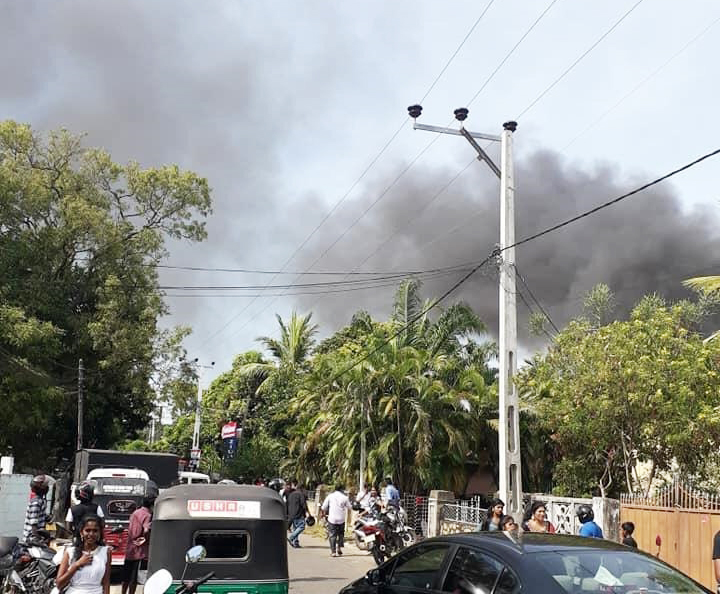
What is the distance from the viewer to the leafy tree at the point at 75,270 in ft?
103

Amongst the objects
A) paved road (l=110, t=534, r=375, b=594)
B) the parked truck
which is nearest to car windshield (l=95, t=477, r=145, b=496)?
the parked truck

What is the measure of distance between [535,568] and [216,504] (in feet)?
12.8

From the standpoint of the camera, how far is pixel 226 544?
833 cm

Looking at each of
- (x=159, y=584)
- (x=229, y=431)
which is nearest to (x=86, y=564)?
(x=159, y=584)

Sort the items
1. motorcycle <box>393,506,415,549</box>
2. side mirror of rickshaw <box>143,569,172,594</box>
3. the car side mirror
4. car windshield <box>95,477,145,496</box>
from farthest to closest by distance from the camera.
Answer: motorcycle <box>393,506,415,549</box> → car windshield <box>95,477,145,496</box> → the car side mirror → side mirror of rickshaw <box>143,569,172,594</box>

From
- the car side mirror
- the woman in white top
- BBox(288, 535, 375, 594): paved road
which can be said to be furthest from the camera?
BBox(288, 535, 375, 594): paved road

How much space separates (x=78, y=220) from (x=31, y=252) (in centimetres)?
225

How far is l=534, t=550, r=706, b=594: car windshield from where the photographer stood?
213 inches

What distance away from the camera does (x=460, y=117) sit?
16844 mm

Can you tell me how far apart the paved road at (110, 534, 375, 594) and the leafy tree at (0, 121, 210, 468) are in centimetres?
1506

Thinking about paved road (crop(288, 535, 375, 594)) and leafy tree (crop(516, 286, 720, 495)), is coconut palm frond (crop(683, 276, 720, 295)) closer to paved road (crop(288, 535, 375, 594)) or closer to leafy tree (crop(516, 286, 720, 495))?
leafy tree (crop(516, 286, 720, 495))

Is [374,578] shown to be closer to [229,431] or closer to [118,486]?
[118,486]

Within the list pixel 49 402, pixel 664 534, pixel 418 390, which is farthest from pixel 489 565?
pixel 49 402

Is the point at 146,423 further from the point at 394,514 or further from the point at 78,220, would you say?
the point at 394,514
